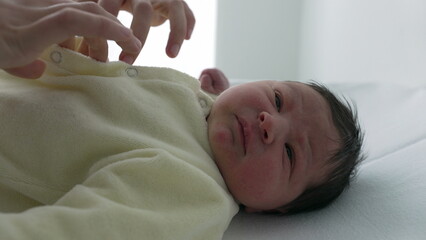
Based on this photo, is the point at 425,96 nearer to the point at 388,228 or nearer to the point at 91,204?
the point at 388,228

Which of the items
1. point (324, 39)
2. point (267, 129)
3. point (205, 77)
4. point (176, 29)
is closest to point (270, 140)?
point (267, 129)

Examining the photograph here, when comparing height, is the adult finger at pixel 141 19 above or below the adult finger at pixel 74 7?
below

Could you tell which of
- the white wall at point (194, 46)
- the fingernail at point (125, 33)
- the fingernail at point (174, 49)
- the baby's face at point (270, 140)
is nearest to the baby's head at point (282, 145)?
the baby's face at point (270, 140)

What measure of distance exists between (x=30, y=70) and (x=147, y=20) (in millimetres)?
219

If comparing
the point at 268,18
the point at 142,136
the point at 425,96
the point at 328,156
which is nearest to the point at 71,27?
the point at 142,136

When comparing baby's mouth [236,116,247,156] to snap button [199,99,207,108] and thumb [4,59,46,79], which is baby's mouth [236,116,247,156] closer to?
snap button [199,99,207,108]

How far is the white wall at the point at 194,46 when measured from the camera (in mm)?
2566

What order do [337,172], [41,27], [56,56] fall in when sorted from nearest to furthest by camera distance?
[41,27] < [56,56] < [337,172]

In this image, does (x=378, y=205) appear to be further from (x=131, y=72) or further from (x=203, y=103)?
(x=131, y=72)

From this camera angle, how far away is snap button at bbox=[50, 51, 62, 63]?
2.78 feet

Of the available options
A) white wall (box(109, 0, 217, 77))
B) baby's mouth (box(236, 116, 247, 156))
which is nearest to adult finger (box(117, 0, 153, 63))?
baby's mouth (box(236, 116, 247, 156))

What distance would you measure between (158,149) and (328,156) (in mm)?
333

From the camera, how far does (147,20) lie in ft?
2.84

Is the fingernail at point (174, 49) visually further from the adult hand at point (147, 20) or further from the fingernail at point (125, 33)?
the fingernail at point (125, 33)
